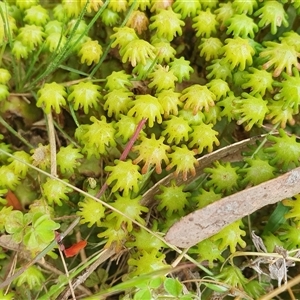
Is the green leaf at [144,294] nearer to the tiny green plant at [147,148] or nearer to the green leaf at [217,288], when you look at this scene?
the tiny green plant at [147,148]

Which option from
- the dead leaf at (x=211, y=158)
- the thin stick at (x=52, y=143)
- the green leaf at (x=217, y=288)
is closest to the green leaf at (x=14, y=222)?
the thin stick at (x=52, y=143)

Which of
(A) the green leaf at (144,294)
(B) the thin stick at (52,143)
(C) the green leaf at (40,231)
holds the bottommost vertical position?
(A) the green leaf at (144,294)

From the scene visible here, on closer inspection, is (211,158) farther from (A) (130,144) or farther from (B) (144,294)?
(B) (144,294)

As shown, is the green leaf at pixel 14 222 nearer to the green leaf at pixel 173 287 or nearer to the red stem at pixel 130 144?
the red stem at pixel 130 144

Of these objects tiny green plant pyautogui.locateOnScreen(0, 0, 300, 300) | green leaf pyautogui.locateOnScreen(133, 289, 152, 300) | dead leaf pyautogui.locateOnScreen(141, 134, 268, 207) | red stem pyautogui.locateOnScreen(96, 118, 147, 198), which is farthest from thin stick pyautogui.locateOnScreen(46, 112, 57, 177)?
green leaf pyautogui.locateOnScreen(133, 289, 152, 300)

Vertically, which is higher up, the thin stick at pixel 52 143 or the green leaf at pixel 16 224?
the thin stick at pixel 52 143

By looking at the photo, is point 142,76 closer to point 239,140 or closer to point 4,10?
point 239,140

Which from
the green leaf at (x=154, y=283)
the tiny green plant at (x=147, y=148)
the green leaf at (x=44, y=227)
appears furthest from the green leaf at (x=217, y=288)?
the green leaf at (x=44, y=227)

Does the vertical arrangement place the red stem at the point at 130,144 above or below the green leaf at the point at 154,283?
above

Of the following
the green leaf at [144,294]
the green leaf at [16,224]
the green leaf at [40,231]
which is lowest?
the green leaf at [144,294]

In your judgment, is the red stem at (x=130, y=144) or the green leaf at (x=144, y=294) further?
the red stem at (x=130, y=144)
